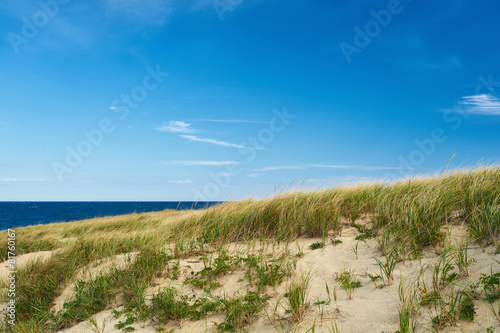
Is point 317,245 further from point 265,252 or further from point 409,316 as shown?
point 409,316

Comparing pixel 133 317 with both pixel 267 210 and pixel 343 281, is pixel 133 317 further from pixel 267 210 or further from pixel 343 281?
pixel 267 210

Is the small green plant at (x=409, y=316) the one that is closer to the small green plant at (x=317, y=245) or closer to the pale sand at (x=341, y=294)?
the pale sand at (x=341, y=294)

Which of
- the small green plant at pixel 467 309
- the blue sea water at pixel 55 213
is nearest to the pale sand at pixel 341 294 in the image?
the small green plant at pixel 467 309

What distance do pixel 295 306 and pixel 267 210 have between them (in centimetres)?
369

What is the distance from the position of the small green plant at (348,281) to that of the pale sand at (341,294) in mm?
70

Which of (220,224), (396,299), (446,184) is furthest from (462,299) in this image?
(220,224)

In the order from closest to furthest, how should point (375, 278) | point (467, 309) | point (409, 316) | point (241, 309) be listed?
point (409, 316), point (467, 309), point (241, 309), point (375, 278)

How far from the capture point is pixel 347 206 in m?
6.95

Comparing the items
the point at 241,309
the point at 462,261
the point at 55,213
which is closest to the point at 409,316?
the point at 462,261

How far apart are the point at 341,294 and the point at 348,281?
0.24m

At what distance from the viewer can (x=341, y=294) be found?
4.18m

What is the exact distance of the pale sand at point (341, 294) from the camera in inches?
132

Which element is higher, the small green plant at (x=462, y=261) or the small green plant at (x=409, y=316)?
the small green plant at (x=462, y=261)

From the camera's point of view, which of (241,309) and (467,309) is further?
(241,309)
